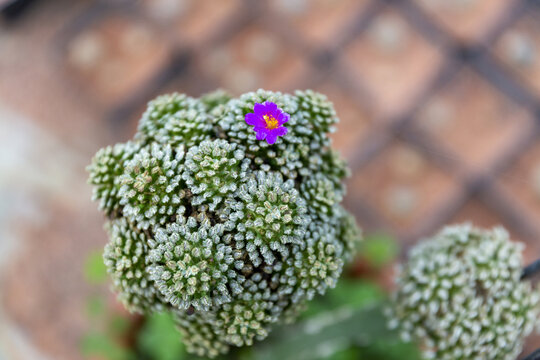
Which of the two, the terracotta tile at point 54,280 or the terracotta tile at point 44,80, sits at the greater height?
the terracotta tile at point 44,80

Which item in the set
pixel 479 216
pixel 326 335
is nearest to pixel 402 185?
pixel 479 216

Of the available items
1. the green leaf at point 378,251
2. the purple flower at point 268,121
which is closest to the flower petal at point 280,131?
the purple flower at point 268,121

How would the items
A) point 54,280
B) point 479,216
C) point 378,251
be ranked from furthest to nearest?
1. point 479,216
2. point 54,280
3. point 378,251

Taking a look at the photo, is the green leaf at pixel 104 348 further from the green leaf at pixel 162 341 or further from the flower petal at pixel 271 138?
the flower petal at pixel 271 138

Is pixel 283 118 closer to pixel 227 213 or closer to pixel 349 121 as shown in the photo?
pixel 227 213

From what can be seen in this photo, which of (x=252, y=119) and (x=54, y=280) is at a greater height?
(x=54, y=280)
